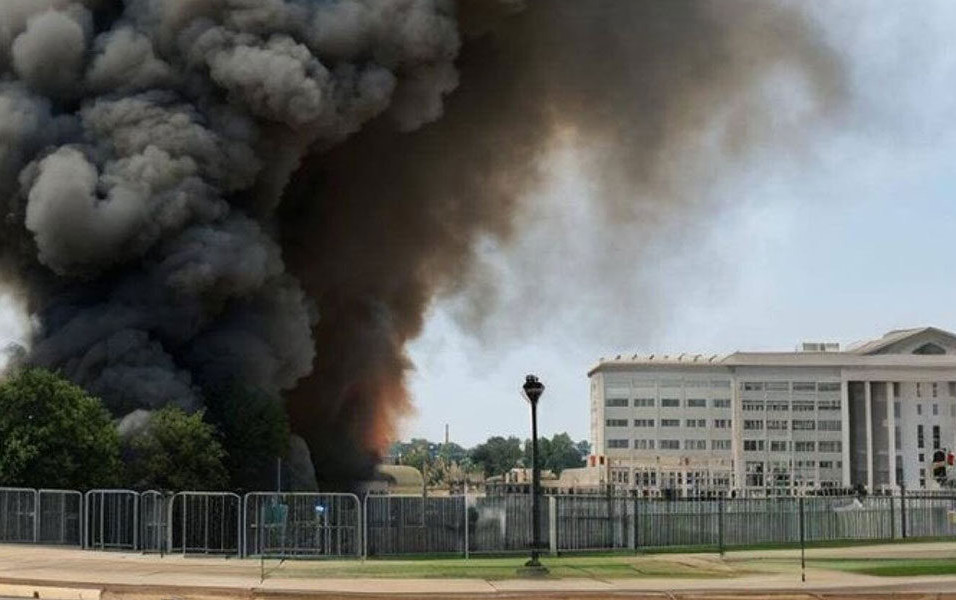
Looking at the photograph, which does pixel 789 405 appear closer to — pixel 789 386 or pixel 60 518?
pixel 789 386

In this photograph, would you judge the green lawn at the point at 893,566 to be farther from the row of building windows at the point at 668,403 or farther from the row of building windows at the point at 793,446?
the row of building windows at the point at 668,403

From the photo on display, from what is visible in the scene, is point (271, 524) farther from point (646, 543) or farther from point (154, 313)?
point (154, 313)

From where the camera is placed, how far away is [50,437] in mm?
39500

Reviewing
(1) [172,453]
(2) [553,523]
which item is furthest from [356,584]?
(1) [172,453]

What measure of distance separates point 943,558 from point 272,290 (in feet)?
107

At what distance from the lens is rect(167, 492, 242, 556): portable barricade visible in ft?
91.8

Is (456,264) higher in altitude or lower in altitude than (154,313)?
higher

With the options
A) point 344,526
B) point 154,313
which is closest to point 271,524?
point 344,526

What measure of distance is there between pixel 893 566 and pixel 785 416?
117 meters

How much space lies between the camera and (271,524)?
27.2 m

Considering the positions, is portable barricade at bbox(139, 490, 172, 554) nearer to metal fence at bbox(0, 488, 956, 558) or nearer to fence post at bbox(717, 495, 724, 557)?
metal fence at bbox(0, 488, 956, 558)

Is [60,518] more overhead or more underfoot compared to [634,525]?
more overhead

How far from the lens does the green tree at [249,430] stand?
50062 mm

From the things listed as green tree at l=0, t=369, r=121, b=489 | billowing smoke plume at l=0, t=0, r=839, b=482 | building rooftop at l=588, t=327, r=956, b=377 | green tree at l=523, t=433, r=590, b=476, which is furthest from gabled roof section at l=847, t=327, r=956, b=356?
green tree at l=0, t=369, r=121, b=489
